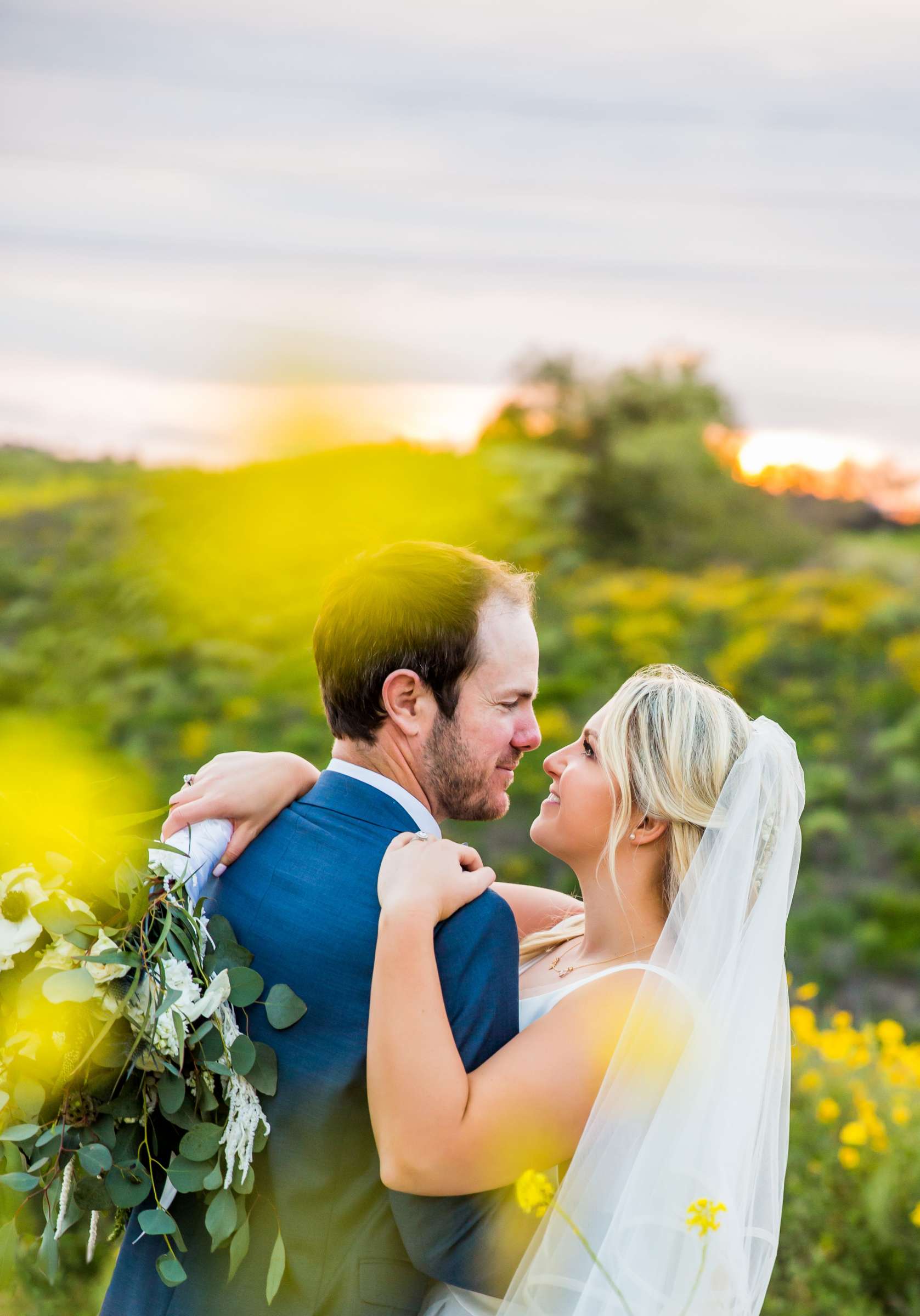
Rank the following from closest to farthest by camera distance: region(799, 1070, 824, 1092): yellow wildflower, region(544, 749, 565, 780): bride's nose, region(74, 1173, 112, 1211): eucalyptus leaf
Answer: region(74, 1173, 112, 1211): eucalyptus leaf
region(544, 749, 565, 780): bride's nose
region(799, 1070, 824, 1092): yellow wildflower

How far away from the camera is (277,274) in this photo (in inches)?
334

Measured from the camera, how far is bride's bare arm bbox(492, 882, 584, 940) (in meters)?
3.01

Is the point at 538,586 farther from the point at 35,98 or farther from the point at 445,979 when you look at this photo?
the point at 445,979

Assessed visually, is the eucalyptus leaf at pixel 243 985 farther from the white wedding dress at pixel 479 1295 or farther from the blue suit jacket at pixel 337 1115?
the white wedding dress at pixel 479 1295

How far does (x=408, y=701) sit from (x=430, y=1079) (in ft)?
2.39

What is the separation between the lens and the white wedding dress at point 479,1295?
220cm

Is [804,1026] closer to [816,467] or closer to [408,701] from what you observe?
[408,701]

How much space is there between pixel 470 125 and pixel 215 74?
6.39ft

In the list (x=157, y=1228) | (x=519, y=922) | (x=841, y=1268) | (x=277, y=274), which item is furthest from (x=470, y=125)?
(x=157, y=1228)

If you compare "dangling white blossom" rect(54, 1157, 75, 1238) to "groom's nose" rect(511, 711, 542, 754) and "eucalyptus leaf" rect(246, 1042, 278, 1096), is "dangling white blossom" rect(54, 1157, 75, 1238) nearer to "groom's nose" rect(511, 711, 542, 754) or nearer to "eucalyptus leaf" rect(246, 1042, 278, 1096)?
"eucalyptus leaf" rect(246, 1042, 278, 1096)

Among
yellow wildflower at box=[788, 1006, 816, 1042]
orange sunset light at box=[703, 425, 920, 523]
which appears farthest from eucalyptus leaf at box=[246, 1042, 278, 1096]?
orange sunset light at box=[703, 425, 920, 523]

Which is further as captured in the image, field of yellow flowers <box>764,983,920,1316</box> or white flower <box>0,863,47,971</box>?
field of yellow flowers <box>764,983,920,1316</box>

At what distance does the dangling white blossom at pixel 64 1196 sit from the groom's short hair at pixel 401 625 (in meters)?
0.91

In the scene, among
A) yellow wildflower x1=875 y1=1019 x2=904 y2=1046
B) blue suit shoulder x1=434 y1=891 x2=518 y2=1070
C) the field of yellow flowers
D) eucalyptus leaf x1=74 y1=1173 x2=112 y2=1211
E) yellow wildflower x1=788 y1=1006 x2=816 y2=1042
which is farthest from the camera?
yellow wildflower x1=788 y1=1006 x2=816 y2=1042
